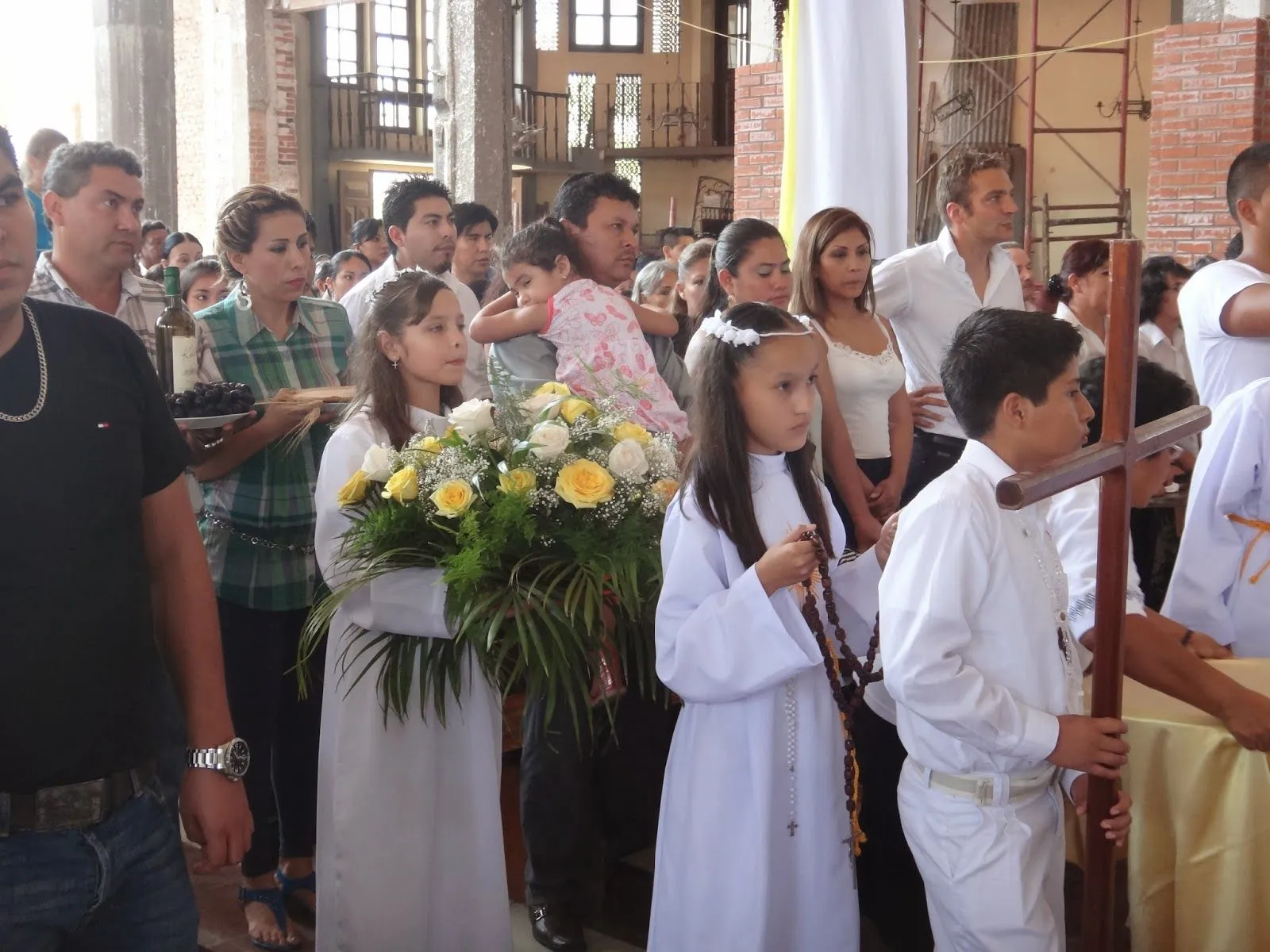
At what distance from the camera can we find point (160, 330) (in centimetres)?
327

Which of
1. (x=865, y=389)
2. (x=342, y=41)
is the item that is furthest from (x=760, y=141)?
(x=342, y=41)

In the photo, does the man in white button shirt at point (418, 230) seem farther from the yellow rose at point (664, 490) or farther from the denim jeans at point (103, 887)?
the denim jeans at point (103, 887)

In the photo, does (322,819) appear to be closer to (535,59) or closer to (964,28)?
(964,28)

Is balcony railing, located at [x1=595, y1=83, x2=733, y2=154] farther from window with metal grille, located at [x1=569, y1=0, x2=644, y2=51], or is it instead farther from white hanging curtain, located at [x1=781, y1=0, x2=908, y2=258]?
white hanging curtain, located at [x1=781, y1=0, x2=908, y2=258]

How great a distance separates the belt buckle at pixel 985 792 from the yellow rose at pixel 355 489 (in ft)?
4.48

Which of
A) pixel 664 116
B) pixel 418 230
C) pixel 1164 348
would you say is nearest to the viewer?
pixel 418 230

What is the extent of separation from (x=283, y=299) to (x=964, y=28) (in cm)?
1473

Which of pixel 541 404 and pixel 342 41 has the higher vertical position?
pixel 342 41

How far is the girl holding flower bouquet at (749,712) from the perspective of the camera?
2545mm

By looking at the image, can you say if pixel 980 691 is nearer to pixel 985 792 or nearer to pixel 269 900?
pixel 985 792

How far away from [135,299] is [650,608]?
5.61ft

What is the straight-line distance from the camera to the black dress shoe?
3336 mm

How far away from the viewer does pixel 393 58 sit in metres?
20.8

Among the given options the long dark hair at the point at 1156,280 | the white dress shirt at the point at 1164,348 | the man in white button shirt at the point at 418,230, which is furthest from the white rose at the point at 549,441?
the long dark hair at the point at 1156,280
